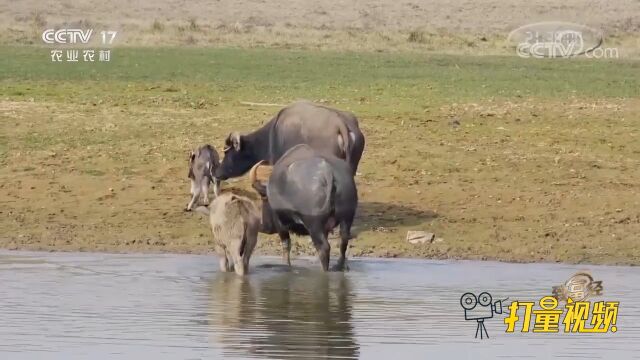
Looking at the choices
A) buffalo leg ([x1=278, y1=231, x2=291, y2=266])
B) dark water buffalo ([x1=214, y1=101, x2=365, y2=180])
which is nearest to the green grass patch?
dark water buffalo ([x1=214, y1=101, x2=365, y2=180])

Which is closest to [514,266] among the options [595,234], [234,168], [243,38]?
[595,234]

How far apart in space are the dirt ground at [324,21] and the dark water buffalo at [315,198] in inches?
971

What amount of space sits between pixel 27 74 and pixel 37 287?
15.0m

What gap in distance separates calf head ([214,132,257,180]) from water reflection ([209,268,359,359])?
8.78 ft

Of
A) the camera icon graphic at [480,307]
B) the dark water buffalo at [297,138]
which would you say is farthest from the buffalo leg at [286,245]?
the camera icon graphic at [480,307]

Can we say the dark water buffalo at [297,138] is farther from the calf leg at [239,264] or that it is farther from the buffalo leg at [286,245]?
the calf leg at [239,264]

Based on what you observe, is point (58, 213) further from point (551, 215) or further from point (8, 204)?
point (551, 215)

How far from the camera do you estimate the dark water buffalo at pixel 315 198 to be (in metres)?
13.9

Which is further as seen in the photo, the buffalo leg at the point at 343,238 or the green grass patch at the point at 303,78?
the green grass patch at the point at 303,78

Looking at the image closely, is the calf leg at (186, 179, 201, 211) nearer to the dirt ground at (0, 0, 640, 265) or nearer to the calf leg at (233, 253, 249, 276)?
the dirt ground at (0, 0, 640, 265)

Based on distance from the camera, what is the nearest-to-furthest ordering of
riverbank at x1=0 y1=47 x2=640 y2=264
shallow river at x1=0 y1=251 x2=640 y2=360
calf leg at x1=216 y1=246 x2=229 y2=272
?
shallow river at x1=0 y1=251 x2=640 y2=360 < calf leg at x1=216 y1=246 x2=229 y2=272 < riverbank at x1=0 y1=47 x2=640 y2=264

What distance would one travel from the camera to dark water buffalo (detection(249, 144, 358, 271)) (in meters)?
13.9

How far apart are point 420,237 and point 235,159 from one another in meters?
2.24

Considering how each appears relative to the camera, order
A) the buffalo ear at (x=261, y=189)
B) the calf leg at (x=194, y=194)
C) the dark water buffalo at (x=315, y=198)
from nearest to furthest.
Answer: the dark water buffalo at (x=315, y=198) < the buffalo ear at (x=261, y=189) < the calf leg at (x=194, y=194)
